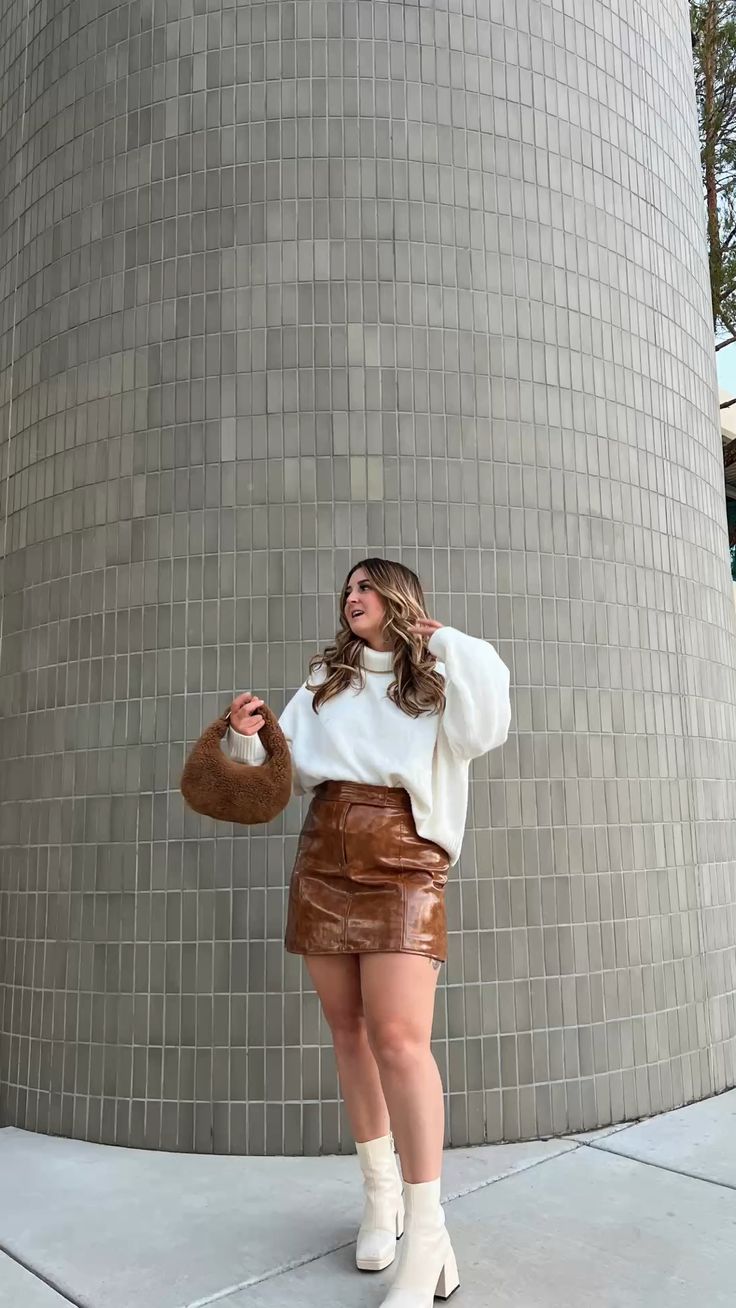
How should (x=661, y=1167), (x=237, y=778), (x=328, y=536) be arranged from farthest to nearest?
(x=328, y=536), (x=661, y=1167), (x=237, y=778)

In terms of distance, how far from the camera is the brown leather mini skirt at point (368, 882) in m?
2.19

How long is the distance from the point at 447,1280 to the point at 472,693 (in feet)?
4.18

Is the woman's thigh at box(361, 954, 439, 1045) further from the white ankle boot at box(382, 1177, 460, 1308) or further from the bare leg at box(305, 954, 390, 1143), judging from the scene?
the white ankle boot at box(382, 1177, 460, 1308)

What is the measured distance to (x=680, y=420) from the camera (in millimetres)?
4215

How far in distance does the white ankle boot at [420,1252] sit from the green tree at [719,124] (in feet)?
33.3

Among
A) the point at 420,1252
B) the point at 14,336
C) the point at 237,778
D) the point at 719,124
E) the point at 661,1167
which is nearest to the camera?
the point at 420,1252

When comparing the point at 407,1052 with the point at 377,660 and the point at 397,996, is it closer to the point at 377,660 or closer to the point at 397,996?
the point at 397,996

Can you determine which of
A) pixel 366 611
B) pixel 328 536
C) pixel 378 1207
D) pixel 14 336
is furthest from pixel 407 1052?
pixel 14 336

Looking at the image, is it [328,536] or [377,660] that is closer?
[377,660]

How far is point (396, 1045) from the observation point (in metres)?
2.10

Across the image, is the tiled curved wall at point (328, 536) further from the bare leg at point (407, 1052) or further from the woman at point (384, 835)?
the bare leg at point (407, 1052)

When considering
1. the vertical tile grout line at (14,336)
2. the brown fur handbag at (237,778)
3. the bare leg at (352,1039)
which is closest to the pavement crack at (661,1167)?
the bare leg at (352,1039)

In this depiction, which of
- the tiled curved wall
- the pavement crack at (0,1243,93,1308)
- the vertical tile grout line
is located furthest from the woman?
the vertical tile grout line

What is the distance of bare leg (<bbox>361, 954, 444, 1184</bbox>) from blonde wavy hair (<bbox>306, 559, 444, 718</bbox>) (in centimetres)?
58
